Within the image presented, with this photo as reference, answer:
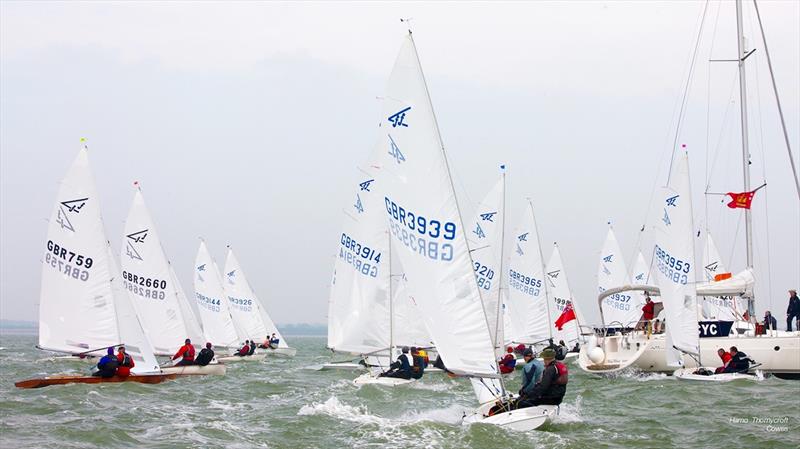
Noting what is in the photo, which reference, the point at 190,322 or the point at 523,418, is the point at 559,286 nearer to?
the point at 190,322

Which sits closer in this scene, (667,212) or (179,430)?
(179,430)

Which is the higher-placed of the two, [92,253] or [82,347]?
[92,253]

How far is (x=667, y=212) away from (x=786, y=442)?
503 inches

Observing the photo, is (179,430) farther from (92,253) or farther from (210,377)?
(210,377)

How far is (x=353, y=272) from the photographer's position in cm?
2762

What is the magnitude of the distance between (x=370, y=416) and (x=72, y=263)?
33.9ft

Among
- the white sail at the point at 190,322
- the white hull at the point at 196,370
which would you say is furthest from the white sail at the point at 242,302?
the white hull at the point at 196,370

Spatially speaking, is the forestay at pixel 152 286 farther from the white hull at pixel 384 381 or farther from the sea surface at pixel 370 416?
the white hull at pixel 384 381

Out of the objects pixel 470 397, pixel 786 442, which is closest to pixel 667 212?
pixel 470 397

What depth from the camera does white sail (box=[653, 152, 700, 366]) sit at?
25141 mm

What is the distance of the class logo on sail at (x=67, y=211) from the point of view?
78.6ft

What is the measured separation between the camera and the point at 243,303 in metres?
50.8

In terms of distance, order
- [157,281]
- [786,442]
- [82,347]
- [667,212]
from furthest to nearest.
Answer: [157,281] → [667,212] → [82,347] → [786,442]

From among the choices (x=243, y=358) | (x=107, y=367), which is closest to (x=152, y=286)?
(x=107, y=367)
